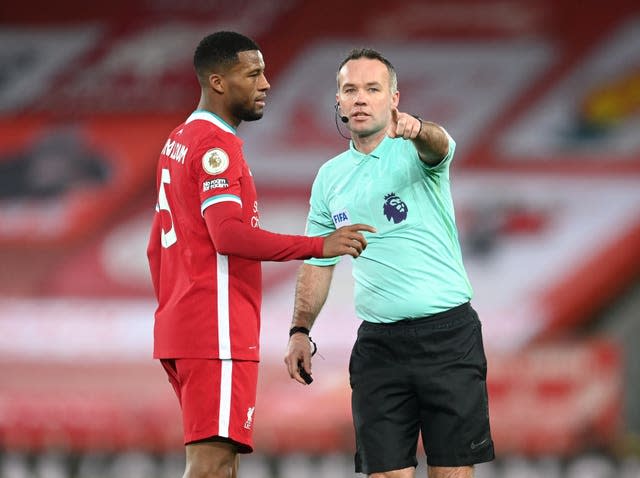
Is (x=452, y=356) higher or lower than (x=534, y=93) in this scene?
lower

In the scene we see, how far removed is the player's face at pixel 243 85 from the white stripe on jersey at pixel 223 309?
48 cm

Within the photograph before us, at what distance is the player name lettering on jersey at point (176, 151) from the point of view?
154 inches

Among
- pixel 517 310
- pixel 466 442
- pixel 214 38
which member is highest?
pixel 517 310

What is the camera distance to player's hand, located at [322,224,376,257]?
380 cm

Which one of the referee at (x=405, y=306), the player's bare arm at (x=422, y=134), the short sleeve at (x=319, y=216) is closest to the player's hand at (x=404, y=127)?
the player's bare arm at (x=422, y=134)

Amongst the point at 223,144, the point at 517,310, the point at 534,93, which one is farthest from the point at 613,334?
the point at 223,144

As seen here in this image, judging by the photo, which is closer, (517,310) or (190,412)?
(190,412)

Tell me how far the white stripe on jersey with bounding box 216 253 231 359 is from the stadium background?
4.94m

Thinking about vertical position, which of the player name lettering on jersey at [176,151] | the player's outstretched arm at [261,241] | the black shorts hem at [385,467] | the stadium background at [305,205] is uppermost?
the stadium background at [305,205]

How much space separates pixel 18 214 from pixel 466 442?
261 inches

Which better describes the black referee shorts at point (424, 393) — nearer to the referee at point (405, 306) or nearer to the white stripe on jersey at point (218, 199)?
the referee at point (405, 306)

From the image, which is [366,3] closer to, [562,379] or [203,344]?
[562,379]

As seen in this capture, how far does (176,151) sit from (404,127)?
0.75 m

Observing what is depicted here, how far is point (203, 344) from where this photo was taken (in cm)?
391
